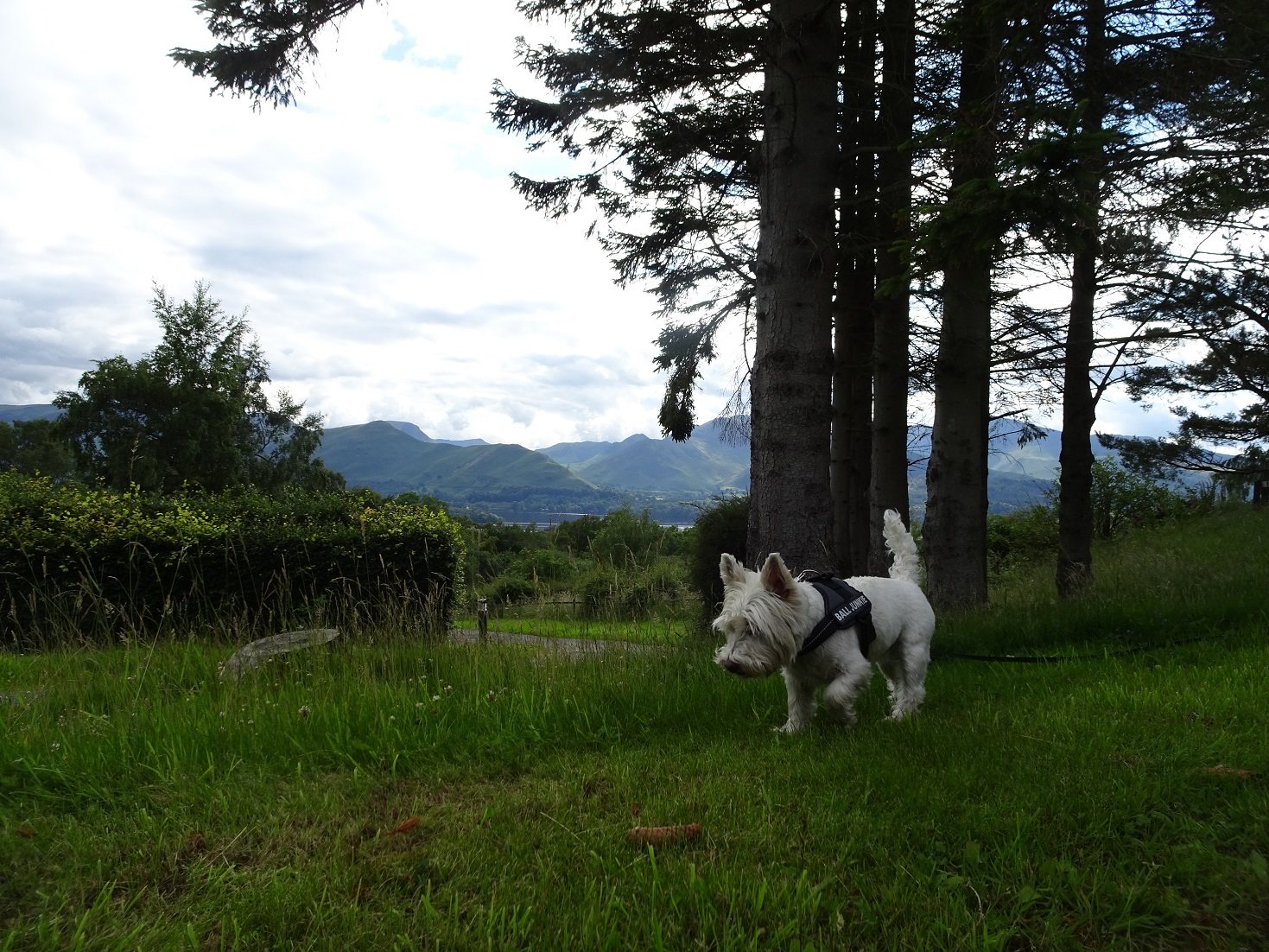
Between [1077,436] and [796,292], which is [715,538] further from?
[796,292]

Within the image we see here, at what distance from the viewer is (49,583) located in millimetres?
10953

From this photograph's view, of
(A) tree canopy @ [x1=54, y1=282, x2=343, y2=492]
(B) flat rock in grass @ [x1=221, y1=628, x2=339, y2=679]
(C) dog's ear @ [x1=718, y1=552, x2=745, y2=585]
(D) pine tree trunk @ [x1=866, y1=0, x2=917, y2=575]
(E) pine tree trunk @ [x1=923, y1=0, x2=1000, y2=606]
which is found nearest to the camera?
(C) dog's ear @ [x1=718, y1=552, x2=745, y2=585]

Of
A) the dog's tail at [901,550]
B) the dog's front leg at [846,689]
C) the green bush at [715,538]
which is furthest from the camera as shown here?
the green bush at [715,538]

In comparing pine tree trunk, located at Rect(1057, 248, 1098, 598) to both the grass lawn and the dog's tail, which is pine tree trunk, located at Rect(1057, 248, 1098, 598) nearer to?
the grass lawn

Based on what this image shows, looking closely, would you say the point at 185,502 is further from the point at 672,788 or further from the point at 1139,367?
the point at 1139,367

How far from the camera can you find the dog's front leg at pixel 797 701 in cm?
456

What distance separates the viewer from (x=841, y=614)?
4438 millimetres

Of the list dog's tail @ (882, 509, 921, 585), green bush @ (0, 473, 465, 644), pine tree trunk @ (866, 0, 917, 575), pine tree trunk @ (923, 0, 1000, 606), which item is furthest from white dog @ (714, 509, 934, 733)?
green bush @ (0, 473, 465, 644)

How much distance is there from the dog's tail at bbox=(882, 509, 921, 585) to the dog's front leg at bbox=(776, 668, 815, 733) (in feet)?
4.45

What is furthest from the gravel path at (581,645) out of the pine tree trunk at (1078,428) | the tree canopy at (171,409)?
the tree canopy at (171,409)

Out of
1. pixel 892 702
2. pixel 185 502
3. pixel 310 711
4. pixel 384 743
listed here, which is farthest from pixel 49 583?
pixel 892 702

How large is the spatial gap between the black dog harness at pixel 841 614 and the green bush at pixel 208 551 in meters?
5.54

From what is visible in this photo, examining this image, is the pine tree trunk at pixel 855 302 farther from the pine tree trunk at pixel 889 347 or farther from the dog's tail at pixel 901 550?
the dog's tail at pixel 901 550

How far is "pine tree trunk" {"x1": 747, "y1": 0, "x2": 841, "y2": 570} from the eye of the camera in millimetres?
6977
